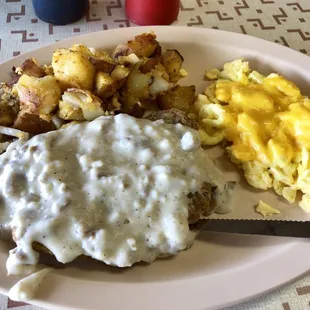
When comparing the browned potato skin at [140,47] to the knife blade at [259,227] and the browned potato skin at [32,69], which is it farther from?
the knife blade at [259,227]

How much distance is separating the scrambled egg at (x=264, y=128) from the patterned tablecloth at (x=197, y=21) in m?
0.50

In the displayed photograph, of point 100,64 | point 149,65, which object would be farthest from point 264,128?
point 100,64

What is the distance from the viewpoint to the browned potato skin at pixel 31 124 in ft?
3.75

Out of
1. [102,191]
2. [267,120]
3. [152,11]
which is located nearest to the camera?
[102,191]

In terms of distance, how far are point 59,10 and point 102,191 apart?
1.00 m

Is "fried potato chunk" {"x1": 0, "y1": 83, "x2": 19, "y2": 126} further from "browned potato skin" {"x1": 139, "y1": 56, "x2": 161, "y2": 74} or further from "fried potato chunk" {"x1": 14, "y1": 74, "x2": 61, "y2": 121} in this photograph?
"browned potato skin" {"x1": 139, "y1": 56, "x2": 161, "y2": 74}

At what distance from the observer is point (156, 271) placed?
3.14 feet

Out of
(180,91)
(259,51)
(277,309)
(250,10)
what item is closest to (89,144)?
(180,91)

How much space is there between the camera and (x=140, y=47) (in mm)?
1284

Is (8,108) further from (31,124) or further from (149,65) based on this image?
(149,65)

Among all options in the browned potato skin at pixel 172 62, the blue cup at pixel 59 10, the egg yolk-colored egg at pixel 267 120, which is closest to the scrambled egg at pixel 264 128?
the egg yolk-colored egg at pixel 267 120

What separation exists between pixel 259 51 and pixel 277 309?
2.69 feet

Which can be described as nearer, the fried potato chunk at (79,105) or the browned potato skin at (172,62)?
the fried potato chunk at (79,105)

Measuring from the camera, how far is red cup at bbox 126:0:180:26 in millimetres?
1670
